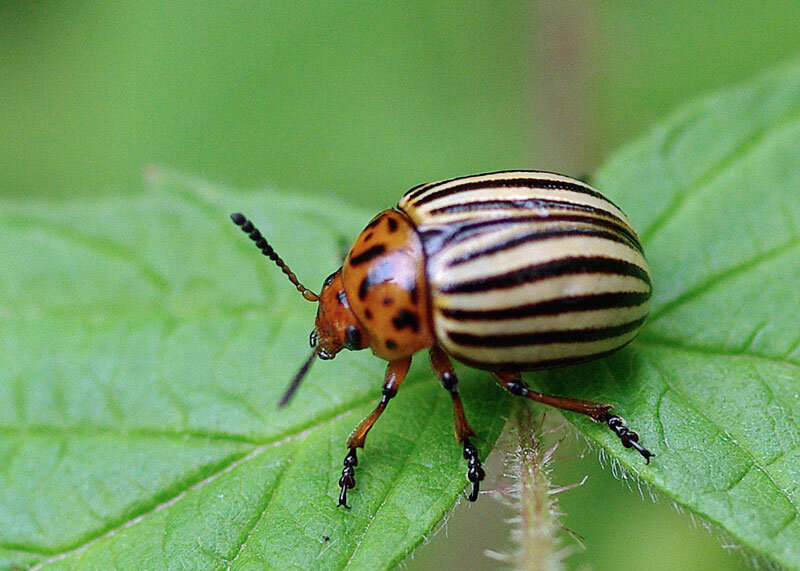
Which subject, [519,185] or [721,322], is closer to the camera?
[519,185]

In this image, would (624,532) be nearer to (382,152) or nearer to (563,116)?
(563,116)

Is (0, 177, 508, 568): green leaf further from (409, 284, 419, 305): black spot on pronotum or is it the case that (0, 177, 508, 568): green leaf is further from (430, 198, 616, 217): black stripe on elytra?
(430, 198, 616, 217): black stripe on elytra

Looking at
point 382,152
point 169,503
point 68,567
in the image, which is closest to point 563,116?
point 382,152

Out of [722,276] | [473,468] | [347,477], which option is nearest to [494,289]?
[473,468]

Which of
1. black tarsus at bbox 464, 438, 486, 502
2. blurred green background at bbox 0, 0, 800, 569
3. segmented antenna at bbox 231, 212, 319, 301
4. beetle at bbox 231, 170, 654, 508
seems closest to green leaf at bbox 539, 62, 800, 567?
beetle at bbox 231, 170, 654, 508

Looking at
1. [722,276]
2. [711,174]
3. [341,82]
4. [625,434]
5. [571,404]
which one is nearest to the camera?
[625,434]

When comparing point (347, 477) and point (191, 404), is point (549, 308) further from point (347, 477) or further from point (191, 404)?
point (191, 404)

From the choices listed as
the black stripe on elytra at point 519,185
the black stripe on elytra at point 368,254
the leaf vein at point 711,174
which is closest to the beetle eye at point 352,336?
the black stripe on elytra at point 368,254
